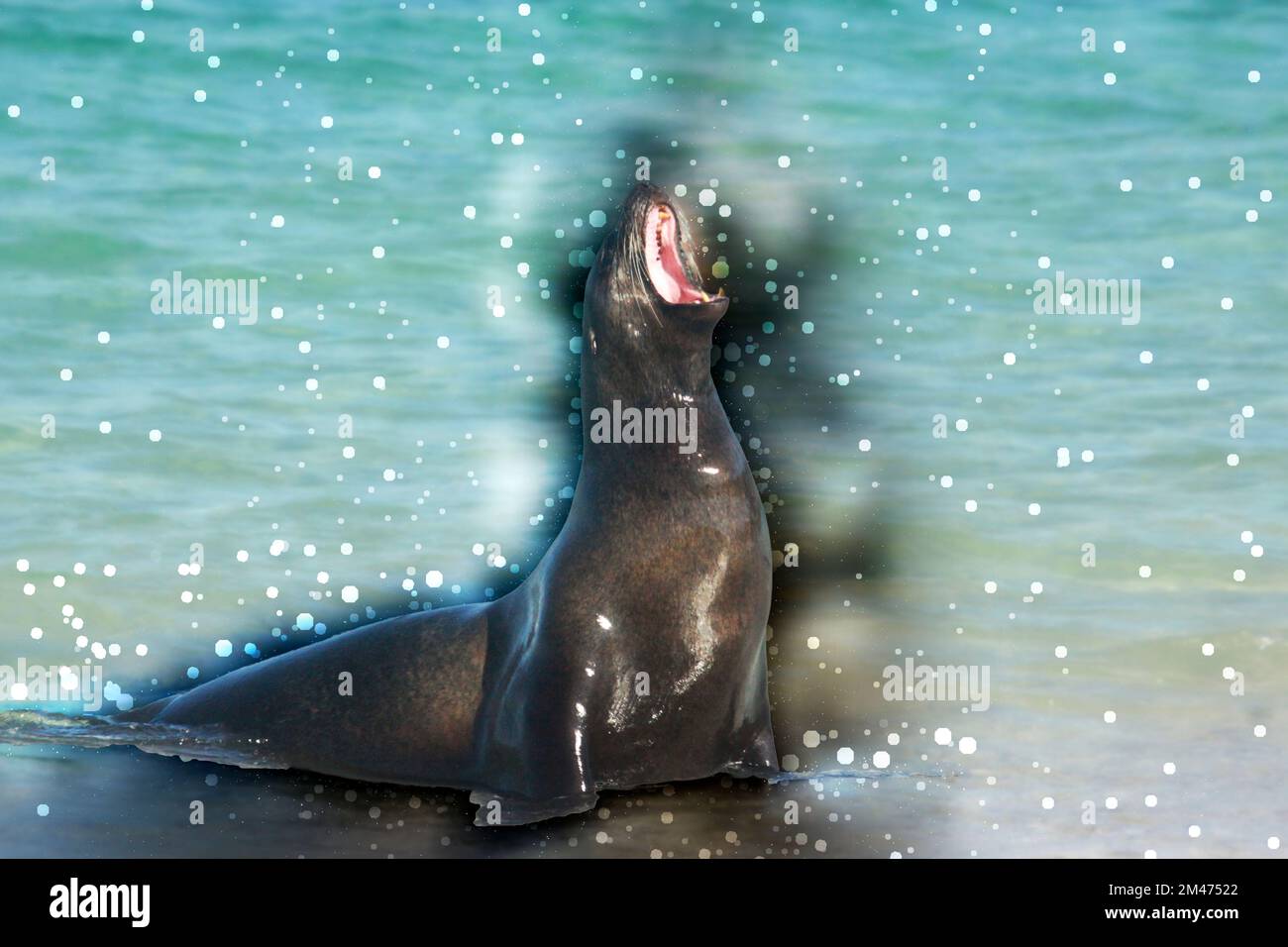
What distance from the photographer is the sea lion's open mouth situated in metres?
10.3

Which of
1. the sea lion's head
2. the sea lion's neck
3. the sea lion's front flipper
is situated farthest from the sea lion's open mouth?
the sea lion's front flipper

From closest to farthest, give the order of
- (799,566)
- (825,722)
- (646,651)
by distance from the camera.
→ (646,651)
(825,722)
(799,566)

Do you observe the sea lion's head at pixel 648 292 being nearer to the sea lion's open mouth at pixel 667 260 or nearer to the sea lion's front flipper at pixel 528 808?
the sea lion's open mouth at pixel 667 260

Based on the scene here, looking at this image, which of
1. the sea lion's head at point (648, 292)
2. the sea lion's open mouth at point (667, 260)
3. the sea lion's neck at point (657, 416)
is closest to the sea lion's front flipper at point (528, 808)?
Result: the sea lion's neck at point (657, 416)

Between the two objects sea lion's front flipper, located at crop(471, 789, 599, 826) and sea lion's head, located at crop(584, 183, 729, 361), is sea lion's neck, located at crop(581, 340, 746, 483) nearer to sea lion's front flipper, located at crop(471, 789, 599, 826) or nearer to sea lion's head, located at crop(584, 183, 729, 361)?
sea lion's head, located at crop(584, 183, 729, 361)

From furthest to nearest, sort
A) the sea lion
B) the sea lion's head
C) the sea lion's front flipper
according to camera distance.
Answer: the sea lion's head < the sea lion < the sea lion's front flipper

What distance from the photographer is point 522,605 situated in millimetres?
10484

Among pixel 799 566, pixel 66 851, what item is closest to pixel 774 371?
pixel 799 566

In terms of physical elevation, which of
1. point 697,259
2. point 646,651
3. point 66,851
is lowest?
point 66,851

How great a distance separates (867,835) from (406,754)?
234 centimetres

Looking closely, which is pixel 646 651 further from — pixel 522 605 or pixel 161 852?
pixel 161 852

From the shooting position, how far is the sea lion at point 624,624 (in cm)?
998

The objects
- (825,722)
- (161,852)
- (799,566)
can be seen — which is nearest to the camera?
(161,852)

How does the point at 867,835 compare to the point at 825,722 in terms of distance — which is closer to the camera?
the point at 867,835
